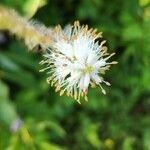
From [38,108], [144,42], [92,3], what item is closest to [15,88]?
[38,108]

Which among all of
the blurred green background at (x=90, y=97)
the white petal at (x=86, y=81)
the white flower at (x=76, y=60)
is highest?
the blurred green background at (x=90, y=97)

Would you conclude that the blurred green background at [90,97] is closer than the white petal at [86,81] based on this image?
No

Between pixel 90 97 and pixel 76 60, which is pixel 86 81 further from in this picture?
pixel 90 97

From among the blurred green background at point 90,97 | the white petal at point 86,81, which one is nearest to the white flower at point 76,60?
the white petal at point 86,81

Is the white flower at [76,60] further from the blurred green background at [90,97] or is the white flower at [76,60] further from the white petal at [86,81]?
the blurred green background at [90,97]

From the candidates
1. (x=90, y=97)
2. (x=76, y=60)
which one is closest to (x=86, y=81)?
(x=76, y=60)

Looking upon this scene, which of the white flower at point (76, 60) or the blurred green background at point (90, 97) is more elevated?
the blurred green background at point (90, 97)
